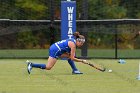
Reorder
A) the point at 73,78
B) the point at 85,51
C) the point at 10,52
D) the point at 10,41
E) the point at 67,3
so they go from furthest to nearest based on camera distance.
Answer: the point at 10,41 < the point at 10,52 < the point at 85,51 < the point at 67,3 < the point at 73,78

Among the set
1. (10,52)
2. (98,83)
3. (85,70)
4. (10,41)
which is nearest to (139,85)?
(98,83)

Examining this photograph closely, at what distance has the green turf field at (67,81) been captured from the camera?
12.7 meters

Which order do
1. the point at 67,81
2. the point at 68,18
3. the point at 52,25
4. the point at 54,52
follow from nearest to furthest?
1. the point at 67,81
2. the point at 54,52
3. the point at 68,18
4. the point at 52,25

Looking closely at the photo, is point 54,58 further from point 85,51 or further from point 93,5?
point 93,5

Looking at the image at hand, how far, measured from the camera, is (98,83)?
14117 mm

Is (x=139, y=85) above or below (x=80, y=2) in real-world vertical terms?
below

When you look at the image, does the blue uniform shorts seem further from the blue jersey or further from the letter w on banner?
the letter w on banner

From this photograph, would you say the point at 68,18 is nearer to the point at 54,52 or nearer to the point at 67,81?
the point at 54,52

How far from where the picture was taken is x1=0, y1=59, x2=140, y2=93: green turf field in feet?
41.6

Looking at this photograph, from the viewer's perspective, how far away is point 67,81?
14547mm

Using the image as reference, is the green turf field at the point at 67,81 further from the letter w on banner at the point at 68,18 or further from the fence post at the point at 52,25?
the fence post at the point at 52,25

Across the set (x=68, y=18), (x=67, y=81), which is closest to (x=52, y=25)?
(x=68, y=18)

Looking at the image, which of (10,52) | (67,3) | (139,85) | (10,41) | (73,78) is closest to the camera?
(139,85)

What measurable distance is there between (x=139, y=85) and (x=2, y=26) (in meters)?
11.8
